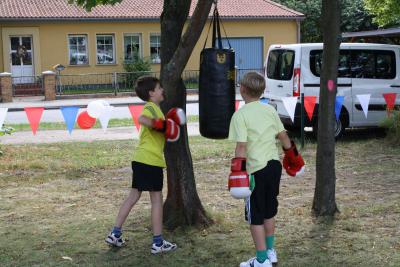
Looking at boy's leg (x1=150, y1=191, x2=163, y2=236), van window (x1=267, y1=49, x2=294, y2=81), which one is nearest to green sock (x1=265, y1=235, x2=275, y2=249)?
boy's leg (x1=150, y1=191, x2=163, y2=236)

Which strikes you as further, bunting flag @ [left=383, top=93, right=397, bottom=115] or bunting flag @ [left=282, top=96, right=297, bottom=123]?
bunting flag @ [left=383, top=93, right=397, bottom=115]

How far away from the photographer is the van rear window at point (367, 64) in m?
12.4

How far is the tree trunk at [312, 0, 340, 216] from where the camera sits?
595cm

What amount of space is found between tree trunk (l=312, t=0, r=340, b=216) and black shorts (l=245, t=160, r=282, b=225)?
1411 millimetres

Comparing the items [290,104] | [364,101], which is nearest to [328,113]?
[290,104]

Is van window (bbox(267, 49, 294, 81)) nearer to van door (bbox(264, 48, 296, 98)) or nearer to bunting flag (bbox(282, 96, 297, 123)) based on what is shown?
van door (bbox(264, 48, 296, 98))

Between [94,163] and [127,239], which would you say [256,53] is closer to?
[94,163]

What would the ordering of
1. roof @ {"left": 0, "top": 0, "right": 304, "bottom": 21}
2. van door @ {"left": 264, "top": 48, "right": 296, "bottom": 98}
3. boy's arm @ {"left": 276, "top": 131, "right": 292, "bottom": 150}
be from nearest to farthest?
boy's arm @ {"left": 276, "top": 131, "right": 292, "bottom": 150}, van door @ {"left": 264, "top": 48, "right": 296, "bottom": 98}, roof @ {"left": 0, "top": 0, "right": 304, "bottom": 21}

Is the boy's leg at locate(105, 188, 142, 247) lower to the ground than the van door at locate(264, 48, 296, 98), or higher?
lower

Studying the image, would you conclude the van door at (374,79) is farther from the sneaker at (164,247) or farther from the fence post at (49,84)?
the fence post at (49,84)

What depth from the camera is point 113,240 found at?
5.36 metres

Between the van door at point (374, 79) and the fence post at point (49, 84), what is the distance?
17344 mm

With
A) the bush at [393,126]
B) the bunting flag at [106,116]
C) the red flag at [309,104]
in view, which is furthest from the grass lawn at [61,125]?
the bush at [393,126]

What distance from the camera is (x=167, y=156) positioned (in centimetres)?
587
